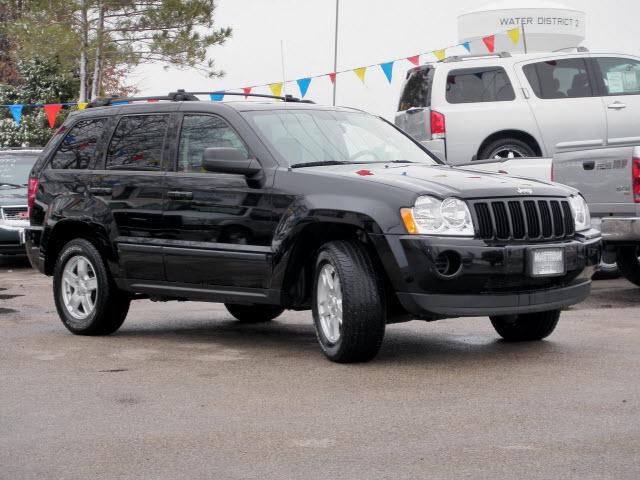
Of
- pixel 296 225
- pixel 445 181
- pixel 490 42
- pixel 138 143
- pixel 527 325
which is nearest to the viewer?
pixel 445 181

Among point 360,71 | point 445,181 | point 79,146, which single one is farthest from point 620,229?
point 360,71

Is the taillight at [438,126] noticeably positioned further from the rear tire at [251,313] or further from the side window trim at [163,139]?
the side window trim at [163,139]

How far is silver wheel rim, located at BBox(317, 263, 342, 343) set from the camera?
750 cm

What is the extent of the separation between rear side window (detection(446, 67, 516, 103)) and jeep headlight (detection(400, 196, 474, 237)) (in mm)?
8633

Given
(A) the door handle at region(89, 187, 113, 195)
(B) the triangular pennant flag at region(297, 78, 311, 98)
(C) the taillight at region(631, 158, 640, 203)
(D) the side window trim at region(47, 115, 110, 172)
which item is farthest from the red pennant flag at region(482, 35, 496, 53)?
(A) the door handle at region(89, 187, 113, 195)

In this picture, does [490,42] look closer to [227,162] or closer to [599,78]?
[599,78]

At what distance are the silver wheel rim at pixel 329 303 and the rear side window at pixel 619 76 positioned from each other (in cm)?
→ 896

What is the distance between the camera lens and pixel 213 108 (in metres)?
8.59

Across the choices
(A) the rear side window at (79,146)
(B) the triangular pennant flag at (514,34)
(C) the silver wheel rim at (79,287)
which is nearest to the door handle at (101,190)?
(A) the rear side window at (79,146)

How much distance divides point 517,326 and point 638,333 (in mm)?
1039

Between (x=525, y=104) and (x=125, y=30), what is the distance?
64.4ft

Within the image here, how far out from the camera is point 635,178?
10914mm

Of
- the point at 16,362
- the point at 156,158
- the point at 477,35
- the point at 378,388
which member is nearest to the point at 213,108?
the point at 156,158

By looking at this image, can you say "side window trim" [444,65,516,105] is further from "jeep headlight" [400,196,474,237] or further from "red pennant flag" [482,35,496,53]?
"jeep headlight" [400,196,474,237]
